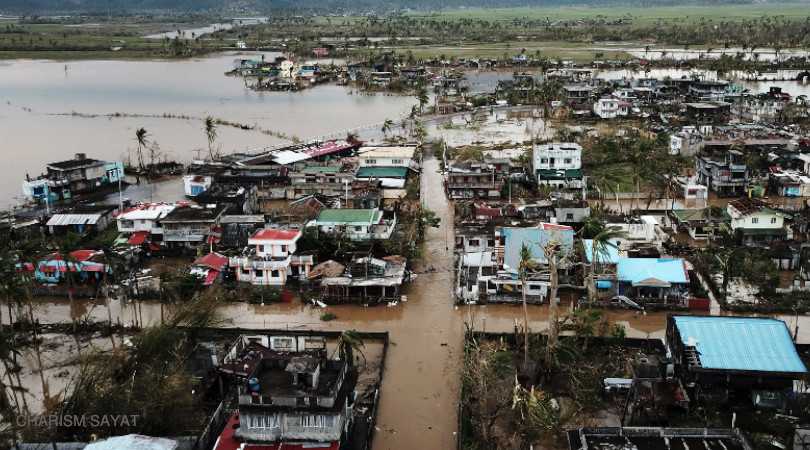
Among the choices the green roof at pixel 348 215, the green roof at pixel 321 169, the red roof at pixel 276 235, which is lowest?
the red roof at pixel 276 235

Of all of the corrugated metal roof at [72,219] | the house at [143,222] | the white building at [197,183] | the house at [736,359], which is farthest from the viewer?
the white building at [197,183]

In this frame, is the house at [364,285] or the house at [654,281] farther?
the house at [364,285]

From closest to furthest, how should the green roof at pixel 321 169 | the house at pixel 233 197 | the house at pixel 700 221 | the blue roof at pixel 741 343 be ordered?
the blue roof at pixel 741 343 → the house at pixel 700 221 → the house at pixel 233 197 → the green roof at pixel 321 169

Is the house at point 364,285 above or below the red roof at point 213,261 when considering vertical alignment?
below

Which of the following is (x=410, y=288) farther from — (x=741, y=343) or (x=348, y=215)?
(x=741, y=343)

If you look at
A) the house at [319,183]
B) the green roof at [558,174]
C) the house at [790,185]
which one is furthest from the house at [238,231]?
the house at [790,185]

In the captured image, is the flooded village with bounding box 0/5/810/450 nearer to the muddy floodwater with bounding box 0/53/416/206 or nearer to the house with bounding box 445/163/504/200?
the house with bounding box 445/163/504/200

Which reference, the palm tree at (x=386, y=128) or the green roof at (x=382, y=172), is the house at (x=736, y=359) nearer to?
the green roof at (x=382, y=172)

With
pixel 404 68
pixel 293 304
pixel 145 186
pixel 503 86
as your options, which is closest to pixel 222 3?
pixel 404 68
